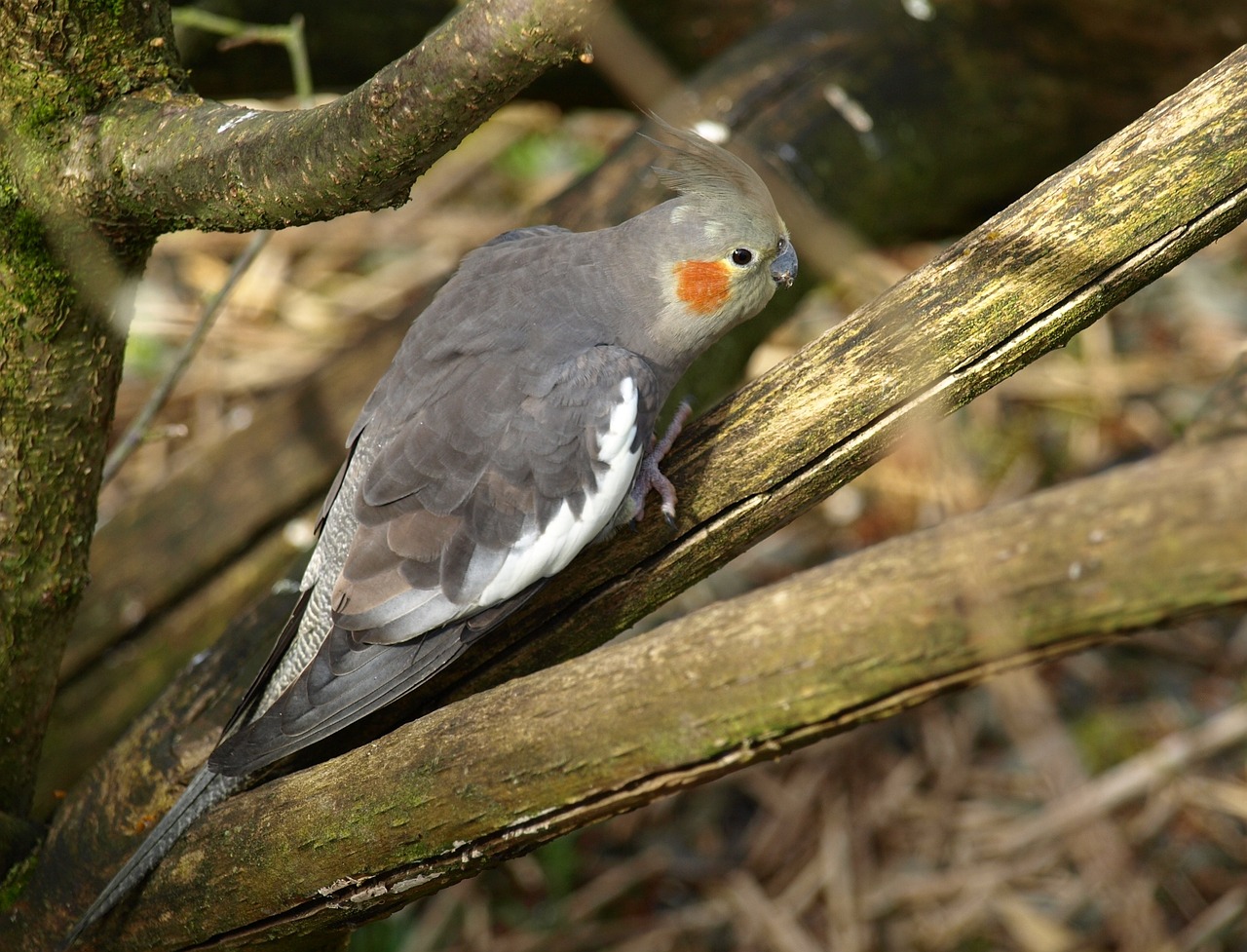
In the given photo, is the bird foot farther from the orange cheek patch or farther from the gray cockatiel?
the orange cheek patch

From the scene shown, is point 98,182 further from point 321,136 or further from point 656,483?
point 656,483

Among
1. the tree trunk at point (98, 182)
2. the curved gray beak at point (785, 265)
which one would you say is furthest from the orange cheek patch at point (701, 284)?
the tree trunk at point (98, 182)

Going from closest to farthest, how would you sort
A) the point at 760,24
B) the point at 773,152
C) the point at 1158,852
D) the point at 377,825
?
the point at 377,825
the point at 773,152
the point at 1158,852
the point at 760,24

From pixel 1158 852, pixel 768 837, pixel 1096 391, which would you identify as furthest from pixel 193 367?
pixel 1158 852

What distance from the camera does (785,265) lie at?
2623 millimetres

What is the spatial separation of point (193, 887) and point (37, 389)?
3.30ft

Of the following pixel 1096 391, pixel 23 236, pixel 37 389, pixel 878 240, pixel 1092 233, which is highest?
pixel 23 236

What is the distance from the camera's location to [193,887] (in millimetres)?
2070

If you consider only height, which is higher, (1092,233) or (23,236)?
(23,236)

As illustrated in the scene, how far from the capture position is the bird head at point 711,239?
2527mm

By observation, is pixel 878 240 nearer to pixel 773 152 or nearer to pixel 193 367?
pixel 773 152

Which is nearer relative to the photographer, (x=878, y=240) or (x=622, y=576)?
(x=622, y=576)

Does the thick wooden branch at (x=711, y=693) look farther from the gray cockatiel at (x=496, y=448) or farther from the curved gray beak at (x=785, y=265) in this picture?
the curved gray beak at (x=785, y=265)

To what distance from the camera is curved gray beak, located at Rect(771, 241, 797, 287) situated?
8.59ft
